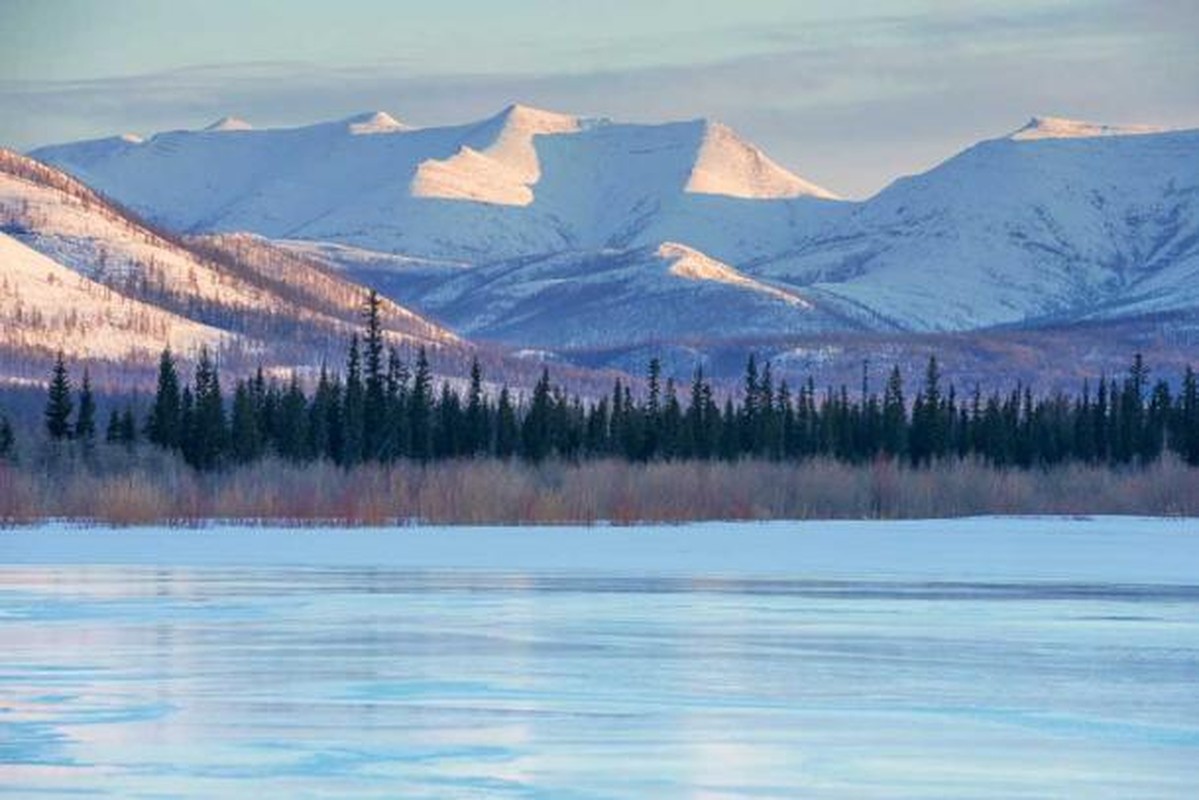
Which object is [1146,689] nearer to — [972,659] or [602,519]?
[972,659]

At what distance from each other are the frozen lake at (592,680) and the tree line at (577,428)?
44.2m

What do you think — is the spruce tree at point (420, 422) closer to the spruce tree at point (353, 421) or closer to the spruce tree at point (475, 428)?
the spruce tree at point (475, 428)

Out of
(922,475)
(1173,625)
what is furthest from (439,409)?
(1173,625)

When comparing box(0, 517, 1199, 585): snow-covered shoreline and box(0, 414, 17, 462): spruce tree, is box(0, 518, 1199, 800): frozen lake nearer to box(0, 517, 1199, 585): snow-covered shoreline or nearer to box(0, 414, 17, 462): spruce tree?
box(0, 517, 1199, 585): snow-covered shoreline

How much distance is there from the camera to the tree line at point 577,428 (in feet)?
293

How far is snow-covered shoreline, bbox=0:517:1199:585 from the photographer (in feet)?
129

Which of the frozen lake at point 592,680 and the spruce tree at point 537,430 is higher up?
the spruce tree at point 537,430

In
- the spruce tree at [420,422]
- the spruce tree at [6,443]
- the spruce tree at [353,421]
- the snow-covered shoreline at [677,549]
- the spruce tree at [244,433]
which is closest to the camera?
the snow-covered shoreline at [677,549]

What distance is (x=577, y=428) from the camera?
101m

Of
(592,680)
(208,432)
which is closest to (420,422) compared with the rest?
(208,432)

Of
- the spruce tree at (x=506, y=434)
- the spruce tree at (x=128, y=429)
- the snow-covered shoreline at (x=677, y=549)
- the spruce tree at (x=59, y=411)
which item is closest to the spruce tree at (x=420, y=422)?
the spruce tree at (x=506, y=434)

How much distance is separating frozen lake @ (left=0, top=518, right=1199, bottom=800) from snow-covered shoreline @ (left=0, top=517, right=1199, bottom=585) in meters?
0.41

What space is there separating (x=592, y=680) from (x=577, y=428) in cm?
7870

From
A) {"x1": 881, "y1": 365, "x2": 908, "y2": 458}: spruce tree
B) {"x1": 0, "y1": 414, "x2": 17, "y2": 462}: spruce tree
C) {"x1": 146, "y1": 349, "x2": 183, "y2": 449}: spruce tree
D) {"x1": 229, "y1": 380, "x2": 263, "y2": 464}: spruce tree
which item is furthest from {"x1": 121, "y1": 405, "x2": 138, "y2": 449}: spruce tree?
{"x1": 881, "y1": 365, "x2": 908, "y2": 458}: spruce tree
